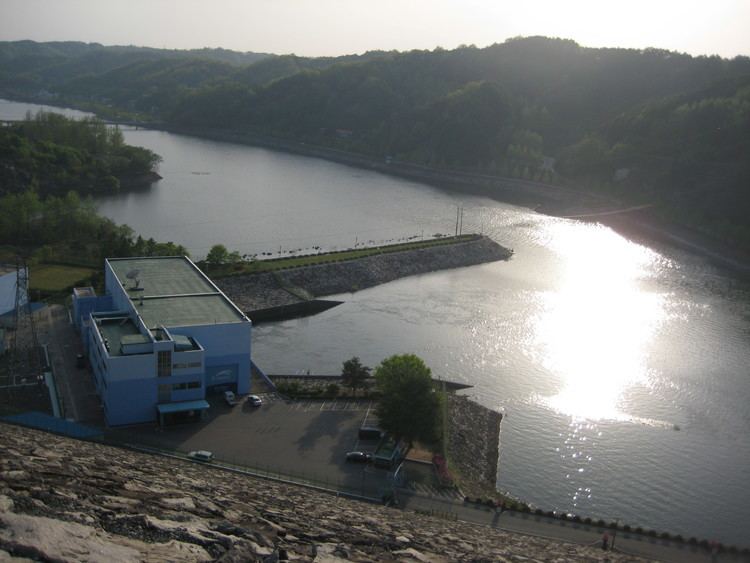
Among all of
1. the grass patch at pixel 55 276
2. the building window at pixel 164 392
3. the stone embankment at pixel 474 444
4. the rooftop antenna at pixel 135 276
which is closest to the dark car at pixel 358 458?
the stone embankment at pixel 474 444

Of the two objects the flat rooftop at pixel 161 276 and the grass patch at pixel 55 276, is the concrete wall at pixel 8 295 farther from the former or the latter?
the grass patch at pixel 55 276

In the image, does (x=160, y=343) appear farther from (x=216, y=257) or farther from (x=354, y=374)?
(x=216, y=257)

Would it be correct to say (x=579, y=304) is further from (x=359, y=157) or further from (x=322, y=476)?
(x=359, y=157)

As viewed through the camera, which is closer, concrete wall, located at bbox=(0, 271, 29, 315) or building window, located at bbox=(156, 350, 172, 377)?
building window, located at bbox=(156, 350, 172, 377)

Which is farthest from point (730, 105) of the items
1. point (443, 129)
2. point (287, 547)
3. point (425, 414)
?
point (287, 547)

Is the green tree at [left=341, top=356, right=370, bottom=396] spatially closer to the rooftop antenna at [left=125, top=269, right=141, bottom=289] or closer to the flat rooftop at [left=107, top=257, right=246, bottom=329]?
the flat rooftop at [left=107, top=257, right=246, bottom=329]

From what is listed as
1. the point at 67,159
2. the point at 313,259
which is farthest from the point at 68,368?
the point at 67,159

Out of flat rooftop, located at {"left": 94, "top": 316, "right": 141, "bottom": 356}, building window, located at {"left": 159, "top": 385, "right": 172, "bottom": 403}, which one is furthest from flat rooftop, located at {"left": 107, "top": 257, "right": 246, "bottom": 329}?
building window, located at {"left": 159, "top": 385, "right": 172, "bottom": 403}
